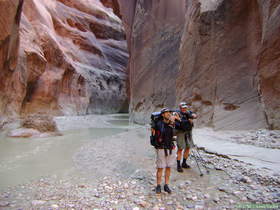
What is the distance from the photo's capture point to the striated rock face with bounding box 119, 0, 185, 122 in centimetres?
1301

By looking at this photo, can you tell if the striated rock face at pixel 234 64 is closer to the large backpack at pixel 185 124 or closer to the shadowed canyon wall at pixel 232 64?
the shadowed canyon wall at pixel 232 64

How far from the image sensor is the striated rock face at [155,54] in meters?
13.0

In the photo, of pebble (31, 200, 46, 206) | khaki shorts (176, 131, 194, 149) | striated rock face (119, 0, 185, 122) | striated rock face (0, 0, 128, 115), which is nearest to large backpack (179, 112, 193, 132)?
khaki shorts (176, 131, 194, 149)

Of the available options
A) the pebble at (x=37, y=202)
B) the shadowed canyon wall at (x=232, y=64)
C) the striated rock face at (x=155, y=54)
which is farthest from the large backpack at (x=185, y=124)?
the striated rock face at (x=155, y=54)

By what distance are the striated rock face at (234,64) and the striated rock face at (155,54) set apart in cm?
333

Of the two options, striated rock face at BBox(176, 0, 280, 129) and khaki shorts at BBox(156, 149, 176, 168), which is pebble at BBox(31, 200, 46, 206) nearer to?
khaki shorts at BBox(156, 149, 176, 168)

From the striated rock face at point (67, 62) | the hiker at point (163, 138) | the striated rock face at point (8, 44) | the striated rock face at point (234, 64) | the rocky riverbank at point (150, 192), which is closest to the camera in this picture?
the rocky riverbank at point (150, 192)

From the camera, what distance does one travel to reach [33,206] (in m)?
2.87

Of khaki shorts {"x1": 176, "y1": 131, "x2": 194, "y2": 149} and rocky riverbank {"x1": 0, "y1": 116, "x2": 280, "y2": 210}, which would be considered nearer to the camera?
rocky riverbank {"x1": 0, "y1": 116, "x2": 280, "y2": 210}

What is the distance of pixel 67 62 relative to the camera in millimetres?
20766

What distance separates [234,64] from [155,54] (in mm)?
7857

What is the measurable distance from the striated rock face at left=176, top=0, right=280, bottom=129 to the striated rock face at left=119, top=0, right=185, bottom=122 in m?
3.33

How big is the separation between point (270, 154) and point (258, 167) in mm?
798

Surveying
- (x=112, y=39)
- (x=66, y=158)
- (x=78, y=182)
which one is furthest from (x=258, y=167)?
(x=112, y=39)
